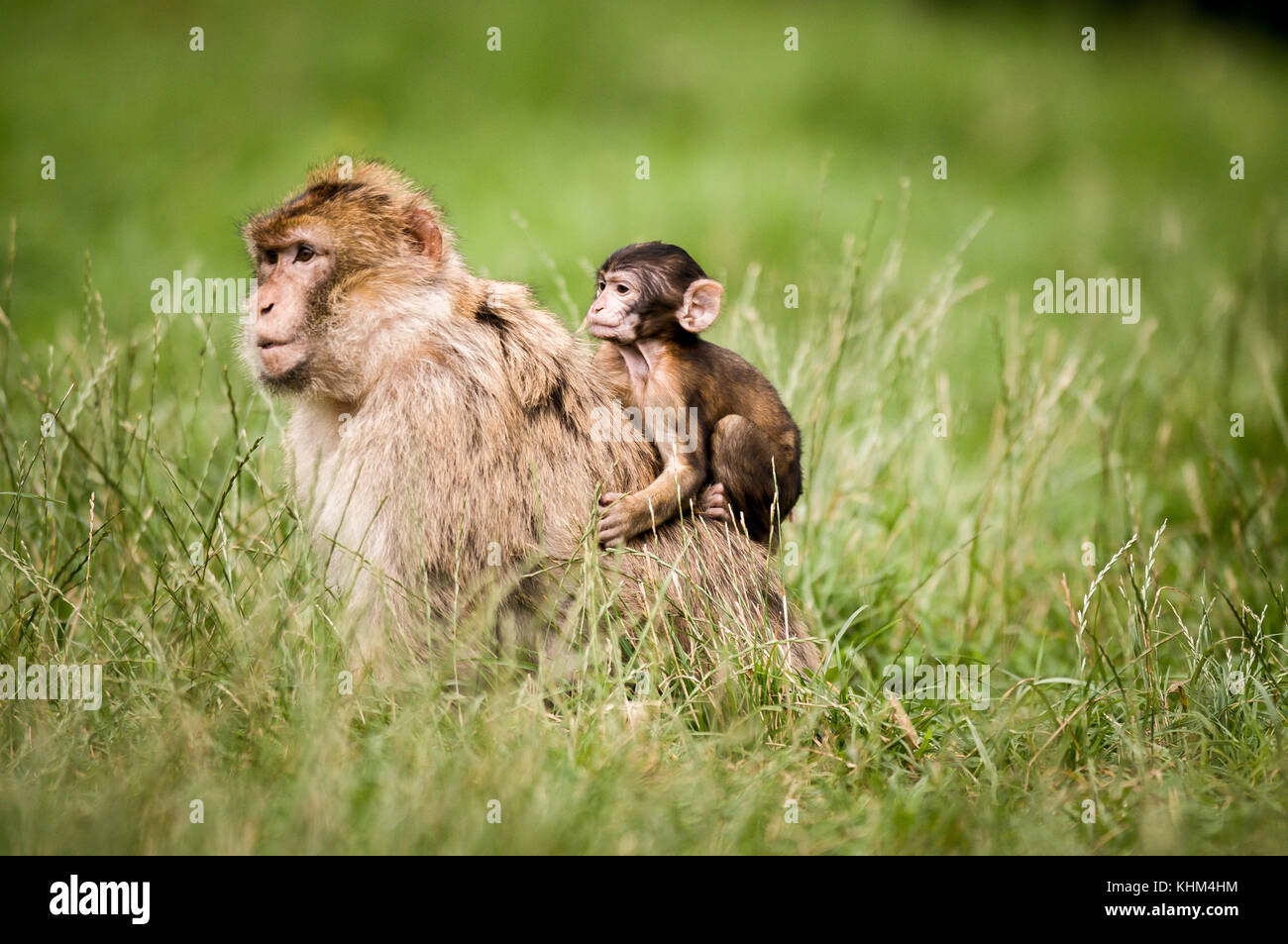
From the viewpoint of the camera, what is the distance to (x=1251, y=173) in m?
13.8

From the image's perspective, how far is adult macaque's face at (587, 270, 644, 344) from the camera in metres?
3.92

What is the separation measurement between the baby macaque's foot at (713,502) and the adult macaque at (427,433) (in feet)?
0.25

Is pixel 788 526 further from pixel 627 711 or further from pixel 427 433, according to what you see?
→ pixel 427 433

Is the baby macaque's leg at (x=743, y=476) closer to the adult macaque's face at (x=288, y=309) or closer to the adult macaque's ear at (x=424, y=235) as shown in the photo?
the adult macaque's ear at (x=424, y=235)

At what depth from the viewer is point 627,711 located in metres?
3.64

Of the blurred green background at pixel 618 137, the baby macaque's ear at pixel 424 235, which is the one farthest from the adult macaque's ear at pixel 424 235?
the blurred green background at pixel 618 137

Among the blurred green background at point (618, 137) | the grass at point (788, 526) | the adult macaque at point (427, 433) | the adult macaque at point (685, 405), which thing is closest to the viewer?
the grass at point (788, 526)

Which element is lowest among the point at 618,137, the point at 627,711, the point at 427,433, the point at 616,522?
the point at 627,711

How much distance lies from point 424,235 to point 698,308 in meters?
0.90

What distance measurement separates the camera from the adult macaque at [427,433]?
378 cm

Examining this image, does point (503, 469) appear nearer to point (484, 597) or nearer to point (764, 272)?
point (484, 597)

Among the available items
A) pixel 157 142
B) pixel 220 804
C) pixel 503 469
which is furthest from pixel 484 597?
pixel 157 142

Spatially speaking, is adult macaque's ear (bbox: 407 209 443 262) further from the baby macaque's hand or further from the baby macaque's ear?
the baby macaque's hand

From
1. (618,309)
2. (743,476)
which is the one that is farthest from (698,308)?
(743,476)
